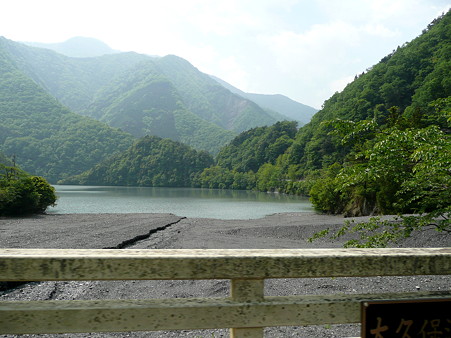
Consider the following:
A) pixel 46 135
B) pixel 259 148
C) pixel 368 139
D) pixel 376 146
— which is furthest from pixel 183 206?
pixel 46 135

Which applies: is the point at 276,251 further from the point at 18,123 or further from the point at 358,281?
the point at 18,123

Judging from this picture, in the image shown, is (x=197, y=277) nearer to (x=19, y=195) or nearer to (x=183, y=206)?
(x=19, y=195)

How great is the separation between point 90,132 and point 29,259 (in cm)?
17270

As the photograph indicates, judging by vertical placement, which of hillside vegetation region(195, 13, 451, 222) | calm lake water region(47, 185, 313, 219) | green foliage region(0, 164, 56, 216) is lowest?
calm lake water region(47, 185, 313, 219)

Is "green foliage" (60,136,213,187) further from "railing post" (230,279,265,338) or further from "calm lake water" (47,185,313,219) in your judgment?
"railing post" (230,279,265,338)

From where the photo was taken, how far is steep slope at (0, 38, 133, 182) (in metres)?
133

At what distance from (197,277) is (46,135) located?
547ft

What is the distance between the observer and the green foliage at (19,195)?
28.2 m

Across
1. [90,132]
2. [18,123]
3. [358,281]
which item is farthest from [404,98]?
[18,123]

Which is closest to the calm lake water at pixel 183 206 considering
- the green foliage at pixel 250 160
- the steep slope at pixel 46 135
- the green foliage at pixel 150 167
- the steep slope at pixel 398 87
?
the steep slope at pixel 398 87

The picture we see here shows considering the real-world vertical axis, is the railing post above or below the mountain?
below

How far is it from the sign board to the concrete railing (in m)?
0.08

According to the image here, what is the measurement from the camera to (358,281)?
25.8ft

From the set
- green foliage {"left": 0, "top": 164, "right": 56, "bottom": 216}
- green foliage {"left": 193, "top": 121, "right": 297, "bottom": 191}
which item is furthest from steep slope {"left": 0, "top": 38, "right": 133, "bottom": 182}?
green foliage {"left": 0, "top": 164, "right": 56, "bottom": 216}
